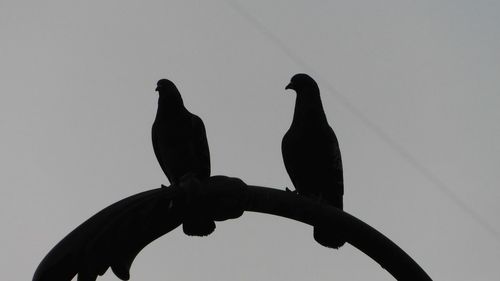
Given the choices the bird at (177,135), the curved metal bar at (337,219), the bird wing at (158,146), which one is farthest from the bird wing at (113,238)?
the bird wing at (158,146)

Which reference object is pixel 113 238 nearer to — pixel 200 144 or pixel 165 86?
pixel 165 86

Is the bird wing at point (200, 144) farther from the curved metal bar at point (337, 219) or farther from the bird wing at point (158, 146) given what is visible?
the curved metal bar at point (337, 219)

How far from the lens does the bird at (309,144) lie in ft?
15.3

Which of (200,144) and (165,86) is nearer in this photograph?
(165,86)

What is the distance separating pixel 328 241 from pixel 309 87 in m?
1.22

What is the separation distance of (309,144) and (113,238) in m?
2.61

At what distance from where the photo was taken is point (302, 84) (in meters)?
4.97

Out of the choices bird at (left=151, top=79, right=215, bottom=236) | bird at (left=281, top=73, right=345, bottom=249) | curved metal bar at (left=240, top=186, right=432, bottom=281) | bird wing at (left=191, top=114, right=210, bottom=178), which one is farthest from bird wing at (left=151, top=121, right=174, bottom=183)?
curved metal bar at (left=240, top=186, right=432, bottom=281)

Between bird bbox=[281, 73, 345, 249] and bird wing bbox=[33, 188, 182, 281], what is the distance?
2295mm

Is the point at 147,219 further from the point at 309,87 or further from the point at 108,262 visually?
the point at 309,87

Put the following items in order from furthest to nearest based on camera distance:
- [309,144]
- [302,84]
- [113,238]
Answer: [302,84], [309,144], [113,238]

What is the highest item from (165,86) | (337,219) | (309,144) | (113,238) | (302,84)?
(302,84)

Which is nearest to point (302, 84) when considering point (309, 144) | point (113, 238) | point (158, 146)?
point (309, 144)

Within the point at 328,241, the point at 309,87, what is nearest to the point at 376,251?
the point at 328,241
